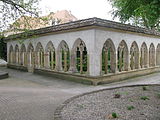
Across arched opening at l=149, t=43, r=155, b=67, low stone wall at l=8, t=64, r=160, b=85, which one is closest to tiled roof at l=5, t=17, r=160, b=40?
arched opening at l=149, t=43, r=155, b=67

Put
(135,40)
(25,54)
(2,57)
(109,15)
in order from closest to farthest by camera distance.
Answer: (135,40), (25,54), (2,57), (109,15)

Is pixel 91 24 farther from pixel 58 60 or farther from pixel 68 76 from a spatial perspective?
pixel 58 60

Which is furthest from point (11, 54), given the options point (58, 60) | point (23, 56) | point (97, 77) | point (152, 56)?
point (152, 56)

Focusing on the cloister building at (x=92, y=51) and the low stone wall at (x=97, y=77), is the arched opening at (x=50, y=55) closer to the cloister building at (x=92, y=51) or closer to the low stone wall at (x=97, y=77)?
the cloister building at (x=92, y=51)

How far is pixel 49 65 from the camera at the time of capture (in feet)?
38.6

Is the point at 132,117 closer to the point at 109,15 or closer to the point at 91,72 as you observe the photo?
the point at 91,72

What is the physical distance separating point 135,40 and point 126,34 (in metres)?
1.17

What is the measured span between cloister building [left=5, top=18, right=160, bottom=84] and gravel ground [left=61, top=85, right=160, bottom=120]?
3238mm

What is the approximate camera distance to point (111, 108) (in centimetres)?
446

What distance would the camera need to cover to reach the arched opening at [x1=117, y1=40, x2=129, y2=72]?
10391 millimetres

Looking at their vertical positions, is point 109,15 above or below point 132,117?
above

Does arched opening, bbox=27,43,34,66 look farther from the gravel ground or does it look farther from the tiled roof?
the gravel ground

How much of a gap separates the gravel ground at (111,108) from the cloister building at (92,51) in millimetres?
3238

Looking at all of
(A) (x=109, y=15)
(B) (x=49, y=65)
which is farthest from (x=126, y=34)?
(A) (x=109, y=15)
